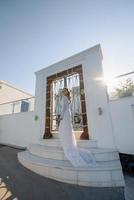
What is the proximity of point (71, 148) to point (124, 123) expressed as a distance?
6.63 ft

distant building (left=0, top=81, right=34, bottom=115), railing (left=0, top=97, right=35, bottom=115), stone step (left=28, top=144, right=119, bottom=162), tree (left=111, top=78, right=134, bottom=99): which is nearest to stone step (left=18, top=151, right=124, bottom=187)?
stone step (left=28, top=144, right=119, bottom=162)

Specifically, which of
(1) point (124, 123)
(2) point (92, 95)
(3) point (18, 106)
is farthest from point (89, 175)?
(3) point (18, 106)

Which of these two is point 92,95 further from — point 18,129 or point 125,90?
point 18,129

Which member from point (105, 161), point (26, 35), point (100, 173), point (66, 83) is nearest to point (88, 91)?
point (66, 83)

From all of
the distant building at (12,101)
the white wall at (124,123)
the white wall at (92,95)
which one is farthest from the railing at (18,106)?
the white wall at (124,123)

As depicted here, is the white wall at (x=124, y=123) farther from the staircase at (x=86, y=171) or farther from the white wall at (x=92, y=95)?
the staircase at (x=86, y=171)

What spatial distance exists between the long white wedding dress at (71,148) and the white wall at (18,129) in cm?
298

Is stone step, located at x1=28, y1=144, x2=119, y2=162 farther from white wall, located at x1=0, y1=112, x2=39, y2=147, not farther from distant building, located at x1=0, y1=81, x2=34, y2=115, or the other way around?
distant building, located at x1=0, y1=81, x2=34, y2=115

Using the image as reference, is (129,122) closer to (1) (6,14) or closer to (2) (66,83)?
(2) (66,83)

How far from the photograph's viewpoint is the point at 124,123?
11.2 ft

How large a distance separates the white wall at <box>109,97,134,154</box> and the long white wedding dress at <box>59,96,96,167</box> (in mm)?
1387

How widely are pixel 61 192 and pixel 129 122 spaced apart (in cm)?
277

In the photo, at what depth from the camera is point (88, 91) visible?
3.78 metres

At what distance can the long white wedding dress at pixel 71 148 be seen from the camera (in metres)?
2.40
